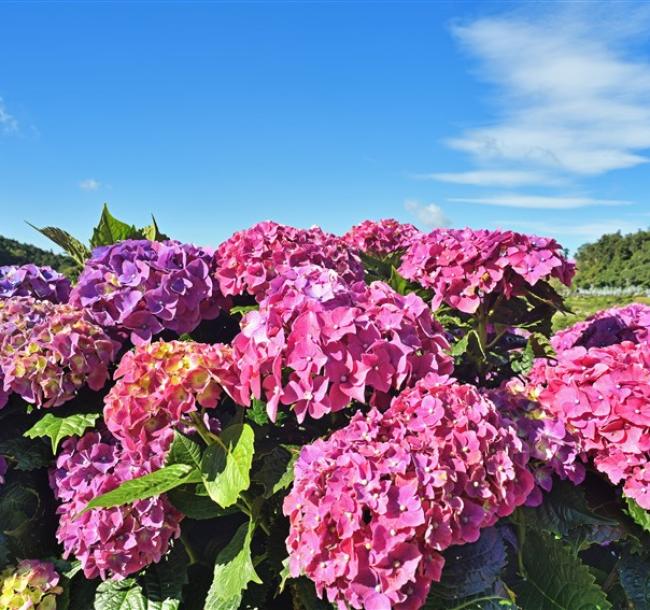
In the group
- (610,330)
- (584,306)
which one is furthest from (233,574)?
(584,306)

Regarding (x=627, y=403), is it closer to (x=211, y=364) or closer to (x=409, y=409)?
(x=409, y=409)

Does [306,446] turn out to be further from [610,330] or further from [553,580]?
[610,330]

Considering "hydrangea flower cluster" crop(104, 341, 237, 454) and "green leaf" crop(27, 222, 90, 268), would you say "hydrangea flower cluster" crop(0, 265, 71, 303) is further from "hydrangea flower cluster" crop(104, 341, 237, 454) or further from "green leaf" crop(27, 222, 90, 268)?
"hydrangea flower cluster" crop(104, 341, 237, 454)

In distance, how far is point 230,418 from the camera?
6.16 ft

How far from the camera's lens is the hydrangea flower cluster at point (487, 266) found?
2.19 meters

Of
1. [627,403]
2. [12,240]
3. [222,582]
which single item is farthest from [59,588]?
[12,240]

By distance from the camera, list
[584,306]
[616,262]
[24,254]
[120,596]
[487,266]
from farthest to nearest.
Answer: [616,262] < [584,306] < [24,254] < [487,266] < [120,596]

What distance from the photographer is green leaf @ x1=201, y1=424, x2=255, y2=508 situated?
1446 millimetres

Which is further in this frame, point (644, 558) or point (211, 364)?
point (644, 558)

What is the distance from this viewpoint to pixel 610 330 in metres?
2.42

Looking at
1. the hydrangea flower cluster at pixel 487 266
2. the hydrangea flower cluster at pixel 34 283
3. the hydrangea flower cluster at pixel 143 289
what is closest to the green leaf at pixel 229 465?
the hydrangea flower cluster at pixel 143 289

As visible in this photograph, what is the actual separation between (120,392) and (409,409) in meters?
0.72

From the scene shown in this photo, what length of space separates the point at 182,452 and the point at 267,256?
0.82 metres

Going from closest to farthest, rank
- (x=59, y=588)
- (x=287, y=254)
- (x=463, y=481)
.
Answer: (x=463, y=481)
(x=59, y=588)
(x=287, y=254)
